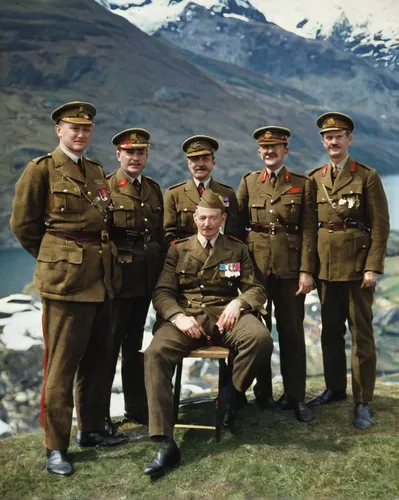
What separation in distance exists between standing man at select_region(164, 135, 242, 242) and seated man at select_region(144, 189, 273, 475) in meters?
0.31

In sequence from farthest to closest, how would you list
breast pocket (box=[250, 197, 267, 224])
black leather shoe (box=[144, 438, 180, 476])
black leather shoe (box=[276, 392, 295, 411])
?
black leather shoe (box=[276, 392, 295, 411]), breast pocket (box=[250, 197, 267, 224]), black leather shoe (box=[144, 438, 180, 476])

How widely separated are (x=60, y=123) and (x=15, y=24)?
33.0 metres

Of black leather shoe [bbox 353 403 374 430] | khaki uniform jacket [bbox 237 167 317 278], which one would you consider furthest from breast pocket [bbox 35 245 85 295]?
black leather shoe [bbox 353 403 374 430]

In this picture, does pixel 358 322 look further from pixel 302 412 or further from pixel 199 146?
pixel 199 146

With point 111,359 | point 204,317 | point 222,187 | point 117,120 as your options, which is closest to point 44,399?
point 111,359

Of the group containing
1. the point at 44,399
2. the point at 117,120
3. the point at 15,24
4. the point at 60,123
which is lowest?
the point at 44,399

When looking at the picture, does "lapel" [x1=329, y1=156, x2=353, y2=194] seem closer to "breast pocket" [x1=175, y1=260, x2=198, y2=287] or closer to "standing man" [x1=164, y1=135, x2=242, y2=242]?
"standing man" [x1=164, y1=135, x2=242, y2=242]

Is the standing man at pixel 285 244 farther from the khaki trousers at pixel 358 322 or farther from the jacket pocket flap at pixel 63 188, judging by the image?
the jacket pocket flap at pixel 63 188

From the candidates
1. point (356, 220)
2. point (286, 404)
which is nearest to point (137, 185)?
point (356, 220)

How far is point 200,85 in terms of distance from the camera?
118 feet

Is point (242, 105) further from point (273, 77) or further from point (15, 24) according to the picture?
point (15, 24)

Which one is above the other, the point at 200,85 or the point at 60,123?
the point at 200,85

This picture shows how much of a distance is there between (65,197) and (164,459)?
1.70 meters

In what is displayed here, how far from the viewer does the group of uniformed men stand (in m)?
3.31
